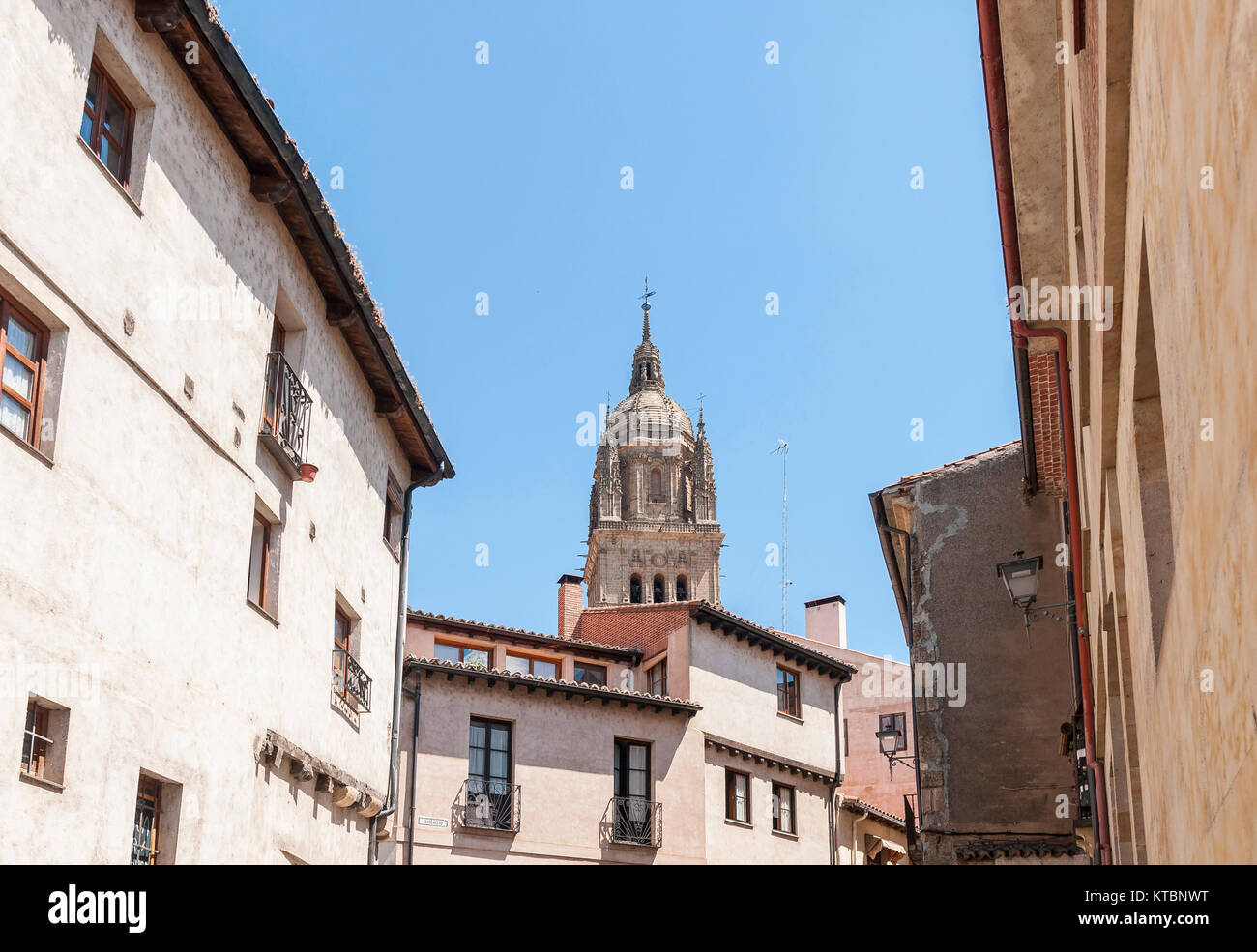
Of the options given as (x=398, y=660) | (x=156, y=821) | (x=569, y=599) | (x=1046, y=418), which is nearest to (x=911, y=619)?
(x=1046, y=418)

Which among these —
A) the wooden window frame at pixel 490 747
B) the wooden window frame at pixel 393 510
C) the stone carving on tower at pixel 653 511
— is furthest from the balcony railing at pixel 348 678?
the stone carving on tower at pixel 653 511

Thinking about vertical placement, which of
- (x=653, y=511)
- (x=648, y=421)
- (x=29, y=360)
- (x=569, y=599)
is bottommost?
(x=29, y=360)

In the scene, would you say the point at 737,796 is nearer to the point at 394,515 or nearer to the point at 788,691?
the point at 788,691

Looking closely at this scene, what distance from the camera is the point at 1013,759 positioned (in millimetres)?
22000

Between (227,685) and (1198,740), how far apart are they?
9948 mm

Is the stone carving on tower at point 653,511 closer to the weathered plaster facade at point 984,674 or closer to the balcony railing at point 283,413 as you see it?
the weathered plaster facade at point 984,674

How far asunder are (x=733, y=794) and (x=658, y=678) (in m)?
3.34

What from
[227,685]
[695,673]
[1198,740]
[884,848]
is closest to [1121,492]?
[1198,740]

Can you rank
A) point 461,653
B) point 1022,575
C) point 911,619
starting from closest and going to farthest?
1. point 1022,575
2. point 911,619
3. point 461,653

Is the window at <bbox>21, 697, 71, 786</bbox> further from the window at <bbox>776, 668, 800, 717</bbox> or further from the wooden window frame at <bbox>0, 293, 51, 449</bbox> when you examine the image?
the window at <bbox>776, 668, 800, 717</bbox>

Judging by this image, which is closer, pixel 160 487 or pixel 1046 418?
pixel 160 487

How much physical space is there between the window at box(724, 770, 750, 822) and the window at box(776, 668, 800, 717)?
243 centimetres

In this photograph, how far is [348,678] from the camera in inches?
666
